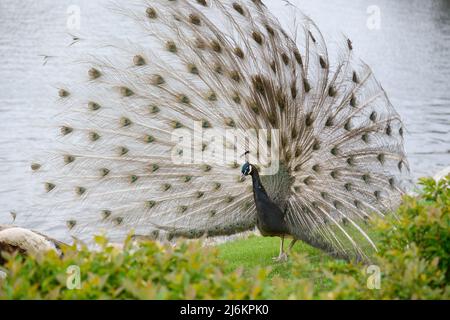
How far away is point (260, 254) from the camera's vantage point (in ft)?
23.9

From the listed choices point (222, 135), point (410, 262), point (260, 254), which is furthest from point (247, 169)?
point (410, 262)

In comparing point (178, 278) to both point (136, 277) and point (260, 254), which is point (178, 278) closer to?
point (136, 277)

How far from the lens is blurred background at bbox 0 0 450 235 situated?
471 inches

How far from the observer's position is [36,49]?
1872cm

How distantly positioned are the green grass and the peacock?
1.17ft

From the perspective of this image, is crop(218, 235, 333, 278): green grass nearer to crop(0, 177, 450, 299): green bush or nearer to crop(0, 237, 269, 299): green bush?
crop(0, 177, 450, 299): green bush

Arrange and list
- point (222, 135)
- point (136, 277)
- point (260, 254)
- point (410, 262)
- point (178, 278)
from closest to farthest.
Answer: point (178, 278)
point (136, 277)
point (410, 262)
point (222, 135)
point (260, 254)

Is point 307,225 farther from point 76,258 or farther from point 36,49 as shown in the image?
point 36,49

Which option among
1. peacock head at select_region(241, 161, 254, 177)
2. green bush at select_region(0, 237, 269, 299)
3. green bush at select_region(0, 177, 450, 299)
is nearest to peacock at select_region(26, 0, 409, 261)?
peacock head at select_region(241, 161, 254, 177)

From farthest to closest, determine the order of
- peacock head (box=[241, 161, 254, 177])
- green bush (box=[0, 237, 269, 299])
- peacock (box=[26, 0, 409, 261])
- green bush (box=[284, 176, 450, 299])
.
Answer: peacock (box=[26, 0, 409, 261]) < peacock head (box=[241, 161, 254, 177]) < green bush (box=[284, 176, 450, 299]) < green bush (box=[0, 237, 269, 299])

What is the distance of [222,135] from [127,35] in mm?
12448

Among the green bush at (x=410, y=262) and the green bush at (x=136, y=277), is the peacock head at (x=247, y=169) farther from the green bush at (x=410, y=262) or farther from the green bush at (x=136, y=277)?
the green bush at (x=136, y=277)

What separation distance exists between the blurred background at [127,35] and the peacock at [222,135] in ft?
2.29

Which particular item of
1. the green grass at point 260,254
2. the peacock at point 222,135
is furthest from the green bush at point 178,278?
the green grass at point 260,254
